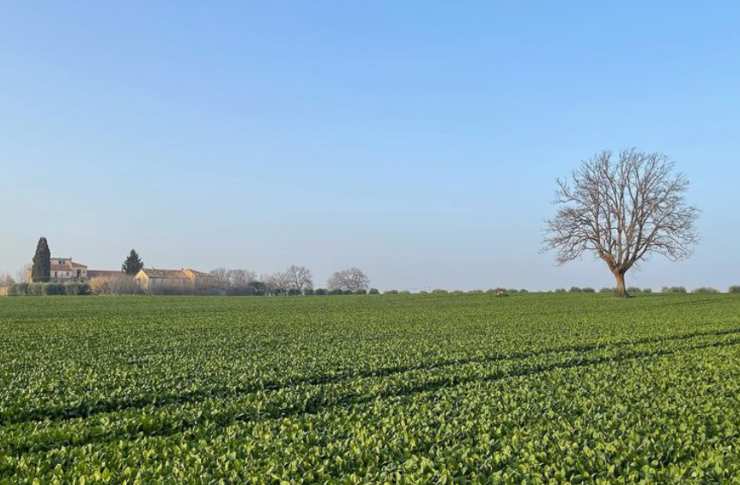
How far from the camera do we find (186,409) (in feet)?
36.8

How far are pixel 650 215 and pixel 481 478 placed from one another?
232 feet

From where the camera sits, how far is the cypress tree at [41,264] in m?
132

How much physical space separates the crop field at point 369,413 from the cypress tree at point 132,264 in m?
138

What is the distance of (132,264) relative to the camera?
502 ft

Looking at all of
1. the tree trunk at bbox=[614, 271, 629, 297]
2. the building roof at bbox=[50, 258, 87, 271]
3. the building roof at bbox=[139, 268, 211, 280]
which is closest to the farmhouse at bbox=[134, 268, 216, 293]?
the building roof at bbox=[139, 268, 211, 280]

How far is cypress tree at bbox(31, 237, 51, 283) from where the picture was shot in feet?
435

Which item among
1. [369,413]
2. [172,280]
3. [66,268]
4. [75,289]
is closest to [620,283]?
[369,413]

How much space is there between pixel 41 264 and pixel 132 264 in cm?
2323

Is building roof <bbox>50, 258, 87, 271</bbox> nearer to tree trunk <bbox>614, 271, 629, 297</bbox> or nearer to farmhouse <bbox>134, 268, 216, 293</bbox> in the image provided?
farmhouse <bbox>134, 268, 216, 293</bbox>

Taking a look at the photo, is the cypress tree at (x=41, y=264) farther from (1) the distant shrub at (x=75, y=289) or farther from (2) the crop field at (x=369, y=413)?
(2) the crop field at (x=369, y=413)

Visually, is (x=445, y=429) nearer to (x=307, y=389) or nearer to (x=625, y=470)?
(x=625, y=470)

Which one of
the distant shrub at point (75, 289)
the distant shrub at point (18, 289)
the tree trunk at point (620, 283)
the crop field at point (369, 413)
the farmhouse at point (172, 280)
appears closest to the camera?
the crop field at point (369, 413)

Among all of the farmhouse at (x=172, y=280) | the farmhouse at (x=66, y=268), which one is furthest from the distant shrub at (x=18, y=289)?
the farmhouse at (x=66, y=268)

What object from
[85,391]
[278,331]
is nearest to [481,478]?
Answer: [85,391]
